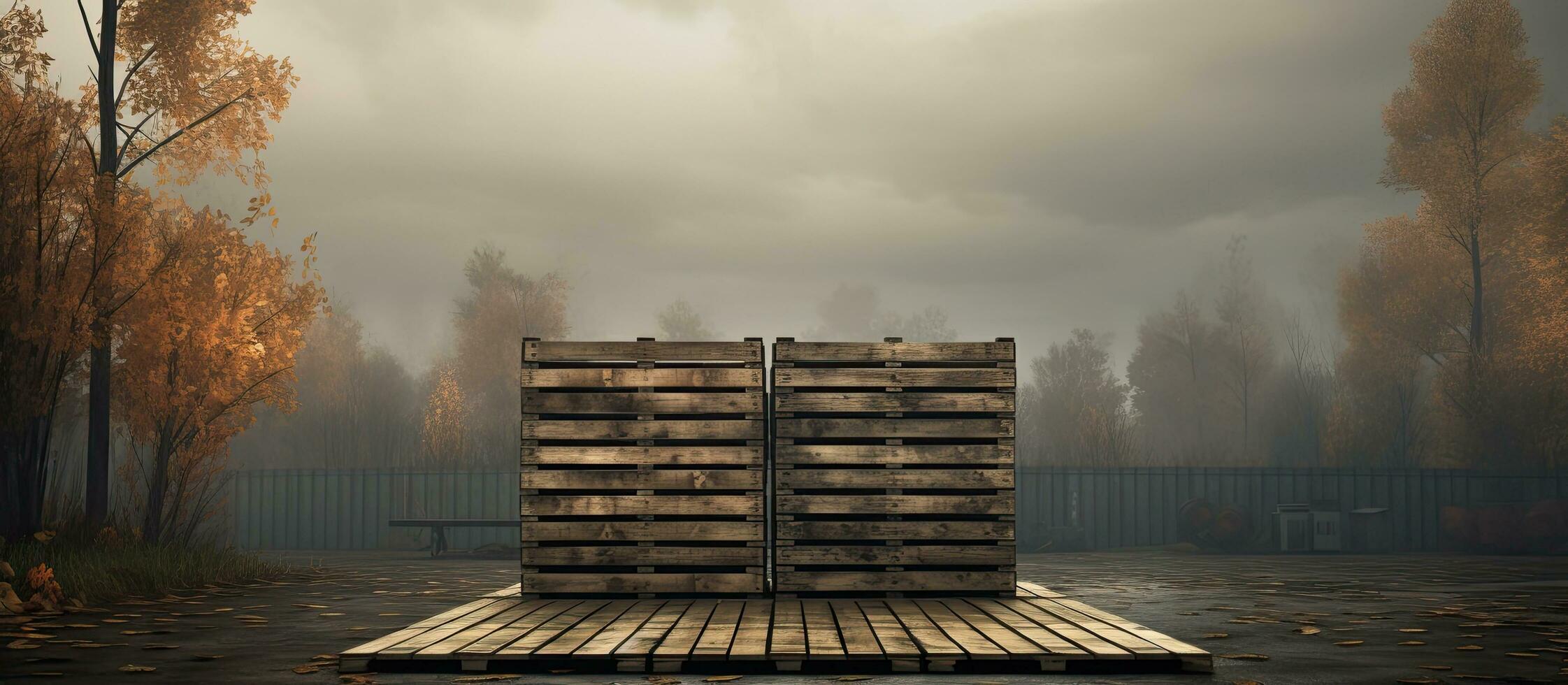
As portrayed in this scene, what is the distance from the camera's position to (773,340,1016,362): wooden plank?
9336 millimetres

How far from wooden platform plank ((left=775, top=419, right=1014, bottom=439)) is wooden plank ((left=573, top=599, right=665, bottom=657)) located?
1.58 m

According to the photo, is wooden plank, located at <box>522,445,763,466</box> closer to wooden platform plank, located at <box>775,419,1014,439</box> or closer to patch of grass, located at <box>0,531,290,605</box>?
wooden platform plank, located at <box>775,419,1014,439</box>

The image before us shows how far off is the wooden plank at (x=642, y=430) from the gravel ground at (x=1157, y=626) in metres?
1.88

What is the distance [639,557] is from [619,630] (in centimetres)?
197

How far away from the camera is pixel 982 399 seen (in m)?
9.37

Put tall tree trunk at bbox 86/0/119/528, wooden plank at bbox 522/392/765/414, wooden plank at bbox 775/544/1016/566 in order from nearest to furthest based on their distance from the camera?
wooden plank at bbox 775/544/1016/566
wooden plank at bbox 522/392/765/414
tall tree trunk at bbox 86/0/119/528

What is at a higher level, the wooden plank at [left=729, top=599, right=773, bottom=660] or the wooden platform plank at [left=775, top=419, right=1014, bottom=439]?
the wooden platform plank at [left=775, top=419, right=1014, bottom=439]

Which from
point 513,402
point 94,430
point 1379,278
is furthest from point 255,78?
point 513,402

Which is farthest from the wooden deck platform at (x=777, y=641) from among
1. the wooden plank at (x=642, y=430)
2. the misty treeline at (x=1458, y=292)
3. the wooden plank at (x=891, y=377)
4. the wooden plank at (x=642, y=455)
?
the misty treeline at (x=1458, y=292)

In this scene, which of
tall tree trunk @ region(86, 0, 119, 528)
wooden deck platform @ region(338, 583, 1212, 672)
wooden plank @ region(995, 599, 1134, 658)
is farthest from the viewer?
tall tree trunk @ region(86, 0, 119, 528)

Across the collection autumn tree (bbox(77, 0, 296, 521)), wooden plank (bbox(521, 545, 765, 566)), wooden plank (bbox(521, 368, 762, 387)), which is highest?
autumn tree (bbox(77, 0, 296, 521))

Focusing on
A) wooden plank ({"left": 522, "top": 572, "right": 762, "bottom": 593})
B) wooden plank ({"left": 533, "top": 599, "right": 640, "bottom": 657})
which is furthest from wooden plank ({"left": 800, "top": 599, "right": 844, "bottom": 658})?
wooden plank ({"left": 533, "top": 599, "right": 640, "bottom": 657})

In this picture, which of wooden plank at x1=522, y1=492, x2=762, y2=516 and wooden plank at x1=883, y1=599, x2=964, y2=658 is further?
wooden plank at x1=522, y1=492, x2=762, y2=516

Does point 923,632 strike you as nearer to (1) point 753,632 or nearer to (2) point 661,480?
(1) point 753,632
